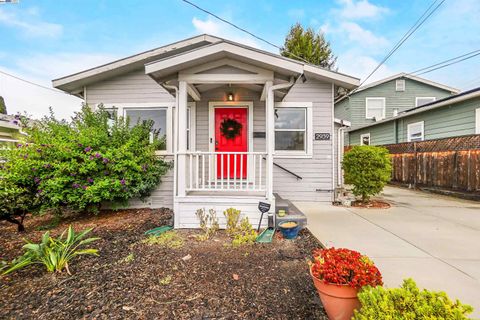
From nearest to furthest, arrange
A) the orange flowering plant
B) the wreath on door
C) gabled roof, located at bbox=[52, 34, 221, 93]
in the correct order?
→ the orange flowering plant < gabled roof, located at bbox=[52, 34, 221, 93] < the wreath on door

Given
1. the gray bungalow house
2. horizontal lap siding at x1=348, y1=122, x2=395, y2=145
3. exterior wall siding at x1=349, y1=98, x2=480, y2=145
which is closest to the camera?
the gray bungalow house

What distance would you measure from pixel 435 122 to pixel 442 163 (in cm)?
313

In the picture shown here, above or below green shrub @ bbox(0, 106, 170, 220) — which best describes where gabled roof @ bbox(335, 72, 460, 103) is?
above

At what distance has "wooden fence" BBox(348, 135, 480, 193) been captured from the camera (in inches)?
253

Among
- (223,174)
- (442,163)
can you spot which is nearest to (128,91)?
(223,174)

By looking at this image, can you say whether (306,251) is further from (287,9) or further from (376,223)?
(287,9)

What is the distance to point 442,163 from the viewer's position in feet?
24.1

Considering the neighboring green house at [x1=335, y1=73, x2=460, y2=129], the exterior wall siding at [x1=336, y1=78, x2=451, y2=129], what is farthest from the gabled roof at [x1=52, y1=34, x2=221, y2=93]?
the exterior wall siding at [x1=336, y1=78, x2=451, y2=129]

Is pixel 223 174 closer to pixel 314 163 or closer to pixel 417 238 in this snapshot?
pixel 314 163

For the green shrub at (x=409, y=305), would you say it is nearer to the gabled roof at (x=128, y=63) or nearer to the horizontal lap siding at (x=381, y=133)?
the gabled roof at (x=128, y=63)

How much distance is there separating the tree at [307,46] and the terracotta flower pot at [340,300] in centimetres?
1691

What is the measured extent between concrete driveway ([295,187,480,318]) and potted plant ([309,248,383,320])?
939 mm

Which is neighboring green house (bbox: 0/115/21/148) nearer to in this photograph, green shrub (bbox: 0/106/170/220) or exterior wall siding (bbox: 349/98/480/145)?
green shrub (bbox: 0/106/170/220)

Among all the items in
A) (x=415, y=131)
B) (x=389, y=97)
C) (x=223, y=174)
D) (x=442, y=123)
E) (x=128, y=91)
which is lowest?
(x=223, y=174)
